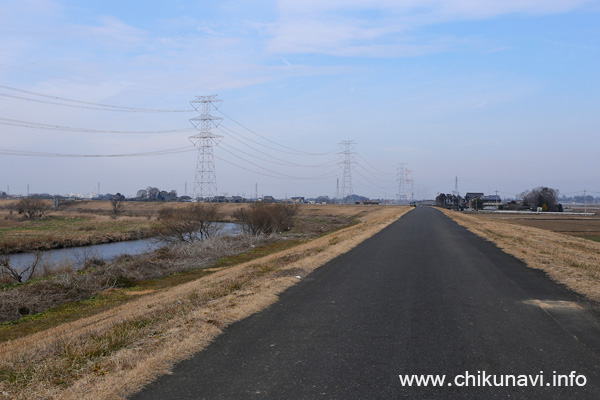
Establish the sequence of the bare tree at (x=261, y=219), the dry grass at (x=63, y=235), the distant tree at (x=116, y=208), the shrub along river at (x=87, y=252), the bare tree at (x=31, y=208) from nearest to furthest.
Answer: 1. the shrub along river at (x=87, y=252)
2. the dry grass at (x=63, y=235)
3. the bare tree at (x=261, y=219)
4. the bare tree at (x=31, y=208)
5. the distant tree at (x=116, y=208)

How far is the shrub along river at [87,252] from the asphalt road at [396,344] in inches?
840

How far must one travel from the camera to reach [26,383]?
564 centimetres

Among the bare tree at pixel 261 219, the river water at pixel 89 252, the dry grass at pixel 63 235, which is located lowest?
the river water at pixel 89 252

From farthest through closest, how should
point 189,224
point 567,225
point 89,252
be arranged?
point 567,225
point 189,224
point 89,252

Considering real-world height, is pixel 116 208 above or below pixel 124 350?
above

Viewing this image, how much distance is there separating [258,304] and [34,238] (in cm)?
3837

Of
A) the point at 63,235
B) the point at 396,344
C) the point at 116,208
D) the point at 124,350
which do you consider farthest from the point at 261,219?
the point at 116,208

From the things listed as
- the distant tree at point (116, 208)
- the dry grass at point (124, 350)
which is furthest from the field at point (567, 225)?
the distant tree at point (116, 208)

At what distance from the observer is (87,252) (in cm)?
3491

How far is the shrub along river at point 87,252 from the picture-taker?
2811 cm

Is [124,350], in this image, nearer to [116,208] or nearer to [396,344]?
[396,344]

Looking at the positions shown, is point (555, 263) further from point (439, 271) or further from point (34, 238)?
point (34, 238)

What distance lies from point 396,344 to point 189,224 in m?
31.2

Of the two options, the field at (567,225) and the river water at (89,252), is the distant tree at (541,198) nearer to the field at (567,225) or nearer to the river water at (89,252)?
the field at (567,225)
